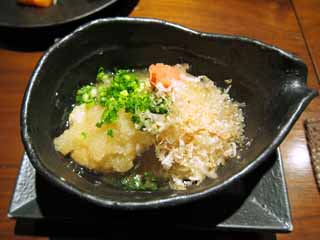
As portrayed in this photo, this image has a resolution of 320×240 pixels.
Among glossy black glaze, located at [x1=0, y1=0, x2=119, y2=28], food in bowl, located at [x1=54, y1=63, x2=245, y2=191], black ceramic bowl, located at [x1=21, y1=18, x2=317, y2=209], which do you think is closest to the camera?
black ceramic bowl, located at [x1=21, y1=18, x2=317, y2=209]

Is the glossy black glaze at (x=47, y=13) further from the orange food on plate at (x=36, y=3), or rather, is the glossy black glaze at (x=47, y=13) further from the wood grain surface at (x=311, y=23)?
the wood grain surface at (x=311, y=23)

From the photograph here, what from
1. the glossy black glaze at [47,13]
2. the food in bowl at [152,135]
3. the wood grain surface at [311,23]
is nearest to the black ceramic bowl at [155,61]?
the food in bowl at [152,135]

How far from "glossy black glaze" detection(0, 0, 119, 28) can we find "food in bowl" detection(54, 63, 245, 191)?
632 mm

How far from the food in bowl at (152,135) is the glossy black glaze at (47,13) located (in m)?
0.63

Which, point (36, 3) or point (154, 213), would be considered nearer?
point (154, 213)

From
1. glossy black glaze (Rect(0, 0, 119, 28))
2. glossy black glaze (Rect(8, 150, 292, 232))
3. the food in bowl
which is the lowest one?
glossy black glaze (Rect(8, 150, 292, 232))

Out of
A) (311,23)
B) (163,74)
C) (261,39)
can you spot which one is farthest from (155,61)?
(311,23)

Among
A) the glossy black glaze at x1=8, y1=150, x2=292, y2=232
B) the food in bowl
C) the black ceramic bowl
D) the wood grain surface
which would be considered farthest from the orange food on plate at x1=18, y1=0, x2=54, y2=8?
the wood grain surface

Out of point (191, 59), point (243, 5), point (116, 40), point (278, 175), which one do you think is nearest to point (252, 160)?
point (278, 175)

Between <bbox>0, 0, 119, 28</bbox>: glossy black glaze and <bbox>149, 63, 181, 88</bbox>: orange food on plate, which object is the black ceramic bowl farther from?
<bbox>0, 0, 119, 28</bbox>: glossy black glaze

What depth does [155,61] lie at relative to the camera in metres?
1.77

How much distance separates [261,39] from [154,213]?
1.25 metres

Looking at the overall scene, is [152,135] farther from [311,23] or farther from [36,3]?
[311,23]

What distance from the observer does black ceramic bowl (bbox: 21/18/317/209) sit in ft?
4.16
